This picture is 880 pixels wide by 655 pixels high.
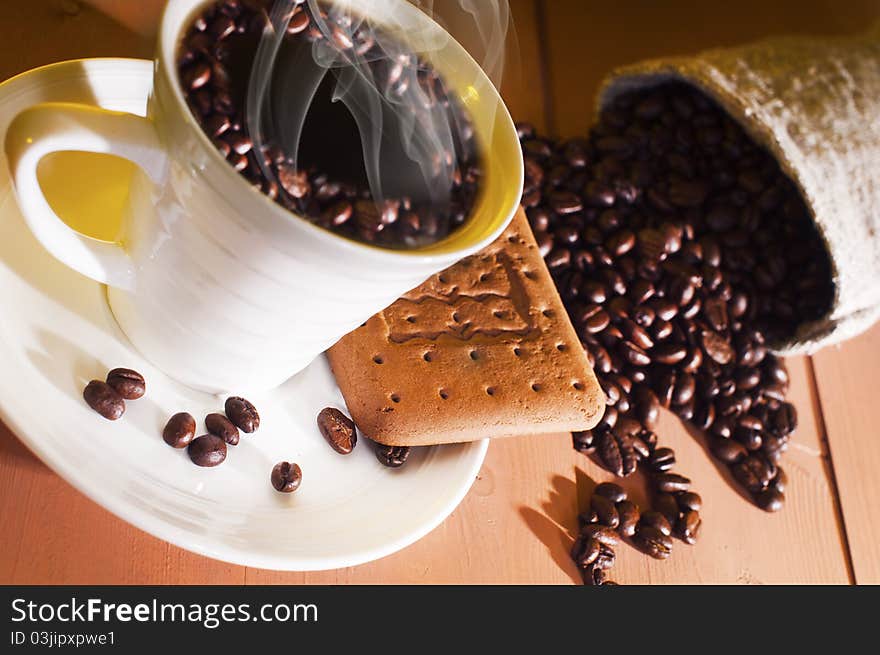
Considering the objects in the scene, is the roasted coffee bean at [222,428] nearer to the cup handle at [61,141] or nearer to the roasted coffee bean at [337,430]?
the roasted coffee bean at [337,430]

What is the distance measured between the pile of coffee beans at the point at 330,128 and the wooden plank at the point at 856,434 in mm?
810

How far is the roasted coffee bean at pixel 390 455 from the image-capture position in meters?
0.91

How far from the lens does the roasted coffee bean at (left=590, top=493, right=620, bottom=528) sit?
1.09m

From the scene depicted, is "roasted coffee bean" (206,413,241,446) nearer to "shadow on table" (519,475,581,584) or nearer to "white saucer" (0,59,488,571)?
"white saucer" (0,59,488,571)

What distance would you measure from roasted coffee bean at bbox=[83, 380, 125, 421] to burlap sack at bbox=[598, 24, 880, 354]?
36.8 inches

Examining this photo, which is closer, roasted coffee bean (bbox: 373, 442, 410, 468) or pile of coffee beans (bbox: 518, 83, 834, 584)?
roasted coffee bean (bbox: 373, 442, 410, 468)

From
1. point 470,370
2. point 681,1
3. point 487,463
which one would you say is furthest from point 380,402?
point 681,1

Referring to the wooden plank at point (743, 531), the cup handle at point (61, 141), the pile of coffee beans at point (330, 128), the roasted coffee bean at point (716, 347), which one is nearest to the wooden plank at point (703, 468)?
the wooden plank at point (743, 531)

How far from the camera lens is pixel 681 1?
5.93 ft

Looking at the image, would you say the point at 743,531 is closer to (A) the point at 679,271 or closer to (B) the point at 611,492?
(B) the point at 611,492

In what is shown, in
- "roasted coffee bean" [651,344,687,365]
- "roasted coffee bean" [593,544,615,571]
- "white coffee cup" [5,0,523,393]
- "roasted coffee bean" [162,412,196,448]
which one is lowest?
"roasted coffee bean" [593,544,615,571]

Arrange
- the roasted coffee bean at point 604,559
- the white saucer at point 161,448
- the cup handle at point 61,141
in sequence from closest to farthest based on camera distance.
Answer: the cup handle at point 61,141 < the white saucer at point 161,448 < the roasted coffee bean at point 604,559

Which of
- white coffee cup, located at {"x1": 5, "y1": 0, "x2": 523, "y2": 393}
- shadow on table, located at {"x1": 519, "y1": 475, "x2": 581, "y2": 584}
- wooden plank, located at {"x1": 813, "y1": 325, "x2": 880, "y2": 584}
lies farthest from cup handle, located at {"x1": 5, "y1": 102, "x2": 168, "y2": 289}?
wooden plank, located at {"x1": 813, "y1": 325, "x2": 880, "y2": 584}

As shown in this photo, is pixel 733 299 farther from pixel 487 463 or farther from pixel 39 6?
pixel 39 6
